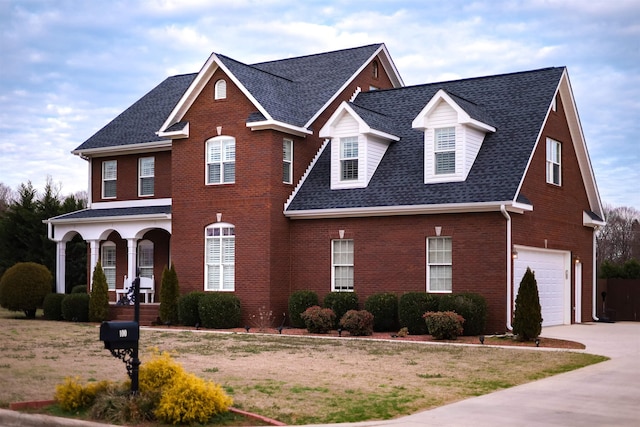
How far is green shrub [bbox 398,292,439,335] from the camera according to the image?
2466cm

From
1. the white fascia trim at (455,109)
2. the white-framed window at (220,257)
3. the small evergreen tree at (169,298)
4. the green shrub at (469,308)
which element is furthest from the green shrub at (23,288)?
the green shrub at (469,308)

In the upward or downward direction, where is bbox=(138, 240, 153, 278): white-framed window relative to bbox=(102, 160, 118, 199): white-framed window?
downward

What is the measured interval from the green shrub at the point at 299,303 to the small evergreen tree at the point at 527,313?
7.50 meters

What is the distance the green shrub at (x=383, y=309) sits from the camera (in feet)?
84.2

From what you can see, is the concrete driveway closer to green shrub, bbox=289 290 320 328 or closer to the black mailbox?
the black mailbox

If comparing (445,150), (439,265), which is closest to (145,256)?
(439,265)

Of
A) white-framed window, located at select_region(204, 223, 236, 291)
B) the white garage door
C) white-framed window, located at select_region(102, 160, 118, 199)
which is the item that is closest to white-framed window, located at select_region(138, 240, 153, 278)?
white-framed window, located at select_region(102, 160, 118, 199)

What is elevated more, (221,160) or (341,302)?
(221,160)

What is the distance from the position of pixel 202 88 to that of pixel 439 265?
10.8m

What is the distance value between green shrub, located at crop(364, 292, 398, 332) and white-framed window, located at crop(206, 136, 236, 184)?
22.5ft

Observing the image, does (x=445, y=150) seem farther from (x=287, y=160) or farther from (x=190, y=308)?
(x=190, y=308)

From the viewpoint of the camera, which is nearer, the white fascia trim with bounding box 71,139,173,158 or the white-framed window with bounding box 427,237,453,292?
the white-framed window with bounding box 427,237,453,292

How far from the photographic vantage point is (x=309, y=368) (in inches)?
650

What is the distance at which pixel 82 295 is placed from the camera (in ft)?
103
